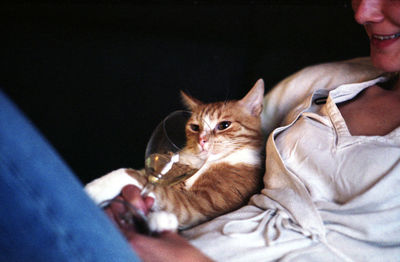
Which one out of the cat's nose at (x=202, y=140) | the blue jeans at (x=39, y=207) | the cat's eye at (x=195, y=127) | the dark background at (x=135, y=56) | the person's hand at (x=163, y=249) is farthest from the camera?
the dark background at (x=135, y=56)

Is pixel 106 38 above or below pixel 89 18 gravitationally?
below

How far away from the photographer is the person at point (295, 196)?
61cm

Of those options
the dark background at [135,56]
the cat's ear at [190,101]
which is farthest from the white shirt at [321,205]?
the dark background at [135,56]

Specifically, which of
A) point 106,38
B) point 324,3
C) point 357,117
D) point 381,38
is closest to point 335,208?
point 357,117

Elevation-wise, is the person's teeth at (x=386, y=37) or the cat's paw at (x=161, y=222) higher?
the person's teeth at (x=386, y=37)

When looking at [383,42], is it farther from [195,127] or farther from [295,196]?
[195,127]

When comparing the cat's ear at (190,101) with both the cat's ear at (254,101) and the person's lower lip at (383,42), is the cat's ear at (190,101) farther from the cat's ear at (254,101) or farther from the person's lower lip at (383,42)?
the person's lower lip at (383,42)

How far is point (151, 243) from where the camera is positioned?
2.60ft

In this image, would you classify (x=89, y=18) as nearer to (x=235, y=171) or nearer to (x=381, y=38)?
(x=235, y=171)

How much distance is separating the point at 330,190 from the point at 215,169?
→ 52 centimetres

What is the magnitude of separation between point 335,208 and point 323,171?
0.12 metres

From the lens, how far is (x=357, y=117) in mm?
1174

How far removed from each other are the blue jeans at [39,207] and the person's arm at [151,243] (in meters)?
0.13

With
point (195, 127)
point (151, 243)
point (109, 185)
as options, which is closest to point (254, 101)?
point (195, 127)
